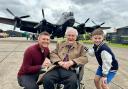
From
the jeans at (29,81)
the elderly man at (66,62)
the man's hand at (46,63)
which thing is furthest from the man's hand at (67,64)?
Answer: the jeans at (29,81)

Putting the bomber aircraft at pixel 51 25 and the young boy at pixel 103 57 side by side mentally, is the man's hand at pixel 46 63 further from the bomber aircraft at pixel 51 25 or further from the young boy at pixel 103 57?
the bomber aircraft at pixel 51 25

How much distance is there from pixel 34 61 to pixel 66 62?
2.03 feet

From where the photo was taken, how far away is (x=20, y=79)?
4.98 metres

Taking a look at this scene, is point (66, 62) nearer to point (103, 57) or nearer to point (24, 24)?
point (103, 57)

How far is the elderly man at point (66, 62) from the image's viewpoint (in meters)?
4.64

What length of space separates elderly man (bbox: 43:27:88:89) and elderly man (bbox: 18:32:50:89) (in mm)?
194

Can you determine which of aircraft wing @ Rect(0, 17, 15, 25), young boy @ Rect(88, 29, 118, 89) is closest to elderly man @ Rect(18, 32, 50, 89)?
young boy @ Rect(88, 29, 118, 89)

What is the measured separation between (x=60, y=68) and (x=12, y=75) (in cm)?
372

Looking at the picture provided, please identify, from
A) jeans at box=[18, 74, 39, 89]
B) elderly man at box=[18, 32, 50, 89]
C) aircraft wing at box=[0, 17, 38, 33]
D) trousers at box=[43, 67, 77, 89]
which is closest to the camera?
trousers at box=[43, 67, 77, 89]

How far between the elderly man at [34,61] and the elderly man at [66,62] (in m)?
0.19

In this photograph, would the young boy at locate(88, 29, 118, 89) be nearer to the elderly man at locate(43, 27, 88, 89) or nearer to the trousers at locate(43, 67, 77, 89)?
the elderly man at locate(43, 27, 88, 89)

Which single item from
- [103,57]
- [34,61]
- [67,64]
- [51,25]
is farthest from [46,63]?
[51,25]

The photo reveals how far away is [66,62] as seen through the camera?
15.8 ft

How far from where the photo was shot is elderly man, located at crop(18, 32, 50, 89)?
15.9 ft
